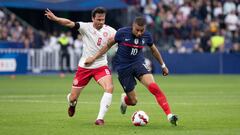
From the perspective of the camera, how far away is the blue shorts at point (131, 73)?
16.3m

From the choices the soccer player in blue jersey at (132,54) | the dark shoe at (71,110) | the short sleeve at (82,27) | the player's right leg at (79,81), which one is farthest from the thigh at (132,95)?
the short sleeve at (82,27)

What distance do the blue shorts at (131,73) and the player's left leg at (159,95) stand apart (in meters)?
0.13

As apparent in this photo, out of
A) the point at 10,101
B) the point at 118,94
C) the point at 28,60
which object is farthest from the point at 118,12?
the point at 10,101

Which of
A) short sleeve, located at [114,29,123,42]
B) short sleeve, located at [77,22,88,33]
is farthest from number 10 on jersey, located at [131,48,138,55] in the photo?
short sleeve, located at [77,22,88,33]

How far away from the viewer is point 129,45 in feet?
53.3

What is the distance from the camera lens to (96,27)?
17062 mm

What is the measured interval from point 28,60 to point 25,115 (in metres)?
25.4

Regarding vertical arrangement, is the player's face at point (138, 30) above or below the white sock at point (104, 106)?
above

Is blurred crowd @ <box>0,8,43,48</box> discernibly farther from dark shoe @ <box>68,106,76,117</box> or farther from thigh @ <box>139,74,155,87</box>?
thigh @ <box>139,74,155,87</box>

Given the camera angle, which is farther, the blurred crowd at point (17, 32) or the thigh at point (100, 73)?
the blurred crowd at point (17, 32)

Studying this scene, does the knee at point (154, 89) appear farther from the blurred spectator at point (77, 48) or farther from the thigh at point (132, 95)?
the blurred spectator at point (77, 48)

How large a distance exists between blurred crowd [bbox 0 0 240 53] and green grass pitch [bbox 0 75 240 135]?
15842 mm

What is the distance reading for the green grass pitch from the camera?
573 inches

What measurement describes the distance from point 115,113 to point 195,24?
28083mm
